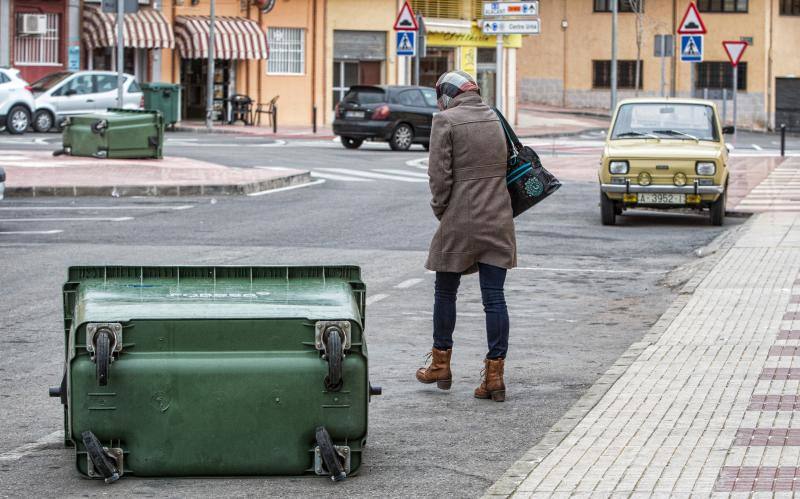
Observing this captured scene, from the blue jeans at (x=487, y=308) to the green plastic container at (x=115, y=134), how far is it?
19.5 m

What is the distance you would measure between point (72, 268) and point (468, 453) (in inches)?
74.5

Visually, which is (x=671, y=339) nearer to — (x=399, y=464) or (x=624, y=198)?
(x=399, y=464)

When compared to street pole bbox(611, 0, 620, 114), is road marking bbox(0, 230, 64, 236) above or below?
below

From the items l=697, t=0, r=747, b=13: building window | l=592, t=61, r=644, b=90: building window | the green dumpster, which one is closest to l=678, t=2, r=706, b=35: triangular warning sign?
the green dumpster

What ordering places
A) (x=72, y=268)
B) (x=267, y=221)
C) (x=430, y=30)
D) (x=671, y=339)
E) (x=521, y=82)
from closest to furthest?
(x=72, y=268), (x=671, y=339), (x=267, y=221), (x=430, y=30), (x=521, y=82)

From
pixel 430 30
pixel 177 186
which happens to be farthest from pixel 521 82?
pixel 177 186

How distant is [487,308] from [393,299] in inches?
157

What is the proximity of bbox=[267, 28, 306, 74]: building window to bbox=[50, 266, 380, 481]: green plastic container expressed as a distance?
44596 mm

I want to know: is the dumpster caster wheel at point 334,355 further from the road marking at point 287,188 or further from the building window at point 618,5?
the building window at point 618,5

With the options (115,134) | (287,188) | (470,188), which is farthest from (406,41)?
(470,188)

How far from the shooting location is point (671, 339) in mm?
9750

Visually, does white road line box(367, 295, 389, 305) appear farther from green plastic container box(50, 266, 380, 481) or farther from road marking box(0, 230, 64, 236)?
road marking box(0, 230, 64, 236)

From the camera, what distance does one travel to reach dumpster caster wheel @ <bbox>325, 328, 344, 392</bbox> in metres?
6.12

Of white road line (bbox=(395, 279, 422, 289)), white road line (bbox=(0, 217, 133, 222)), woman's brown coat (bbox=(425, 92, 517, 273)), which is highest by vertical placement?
woman's brown coat (bbox=(425, 92, 517, 273))
